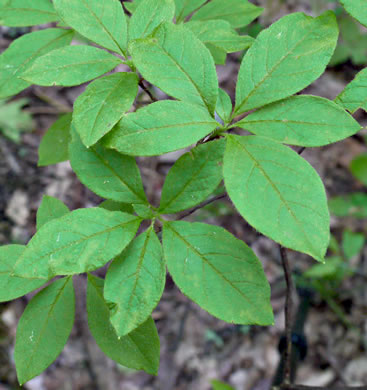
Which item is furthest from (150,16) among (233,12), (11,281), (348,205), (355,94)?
(348,205)

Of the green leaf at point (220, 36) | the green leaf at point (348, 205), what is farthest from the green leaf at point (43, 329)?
the green leaf at point (348, 205)

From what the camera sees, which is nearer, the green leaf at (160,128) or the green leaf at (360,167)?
the green leaf at (160,128)

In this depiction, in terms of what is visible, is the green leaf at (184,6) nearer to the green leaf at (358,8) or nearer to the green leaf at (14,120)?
the green leaf at (358,8)

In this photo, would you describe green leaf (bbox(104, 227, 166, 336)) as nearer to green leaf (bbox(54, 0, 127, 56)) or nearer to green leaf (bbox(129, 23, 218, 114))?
green leaf (bbox(129, 23, 218, 114))

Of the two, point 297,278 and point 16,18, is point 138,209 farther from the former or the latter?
point 297,278

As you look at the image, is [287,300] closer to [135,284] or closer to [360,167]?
[135,284]

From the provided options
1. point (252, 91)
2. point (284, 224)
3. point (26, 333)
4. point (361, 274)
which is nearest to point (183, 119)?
point (252, 91)
